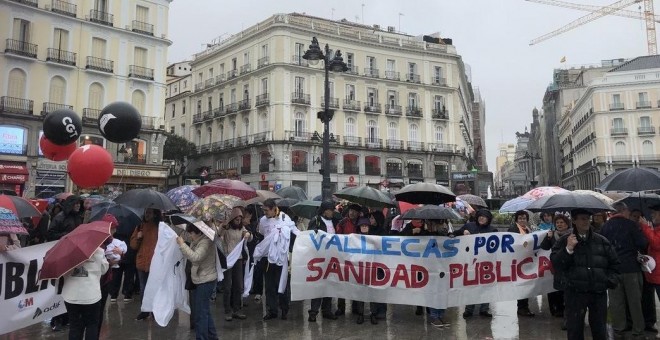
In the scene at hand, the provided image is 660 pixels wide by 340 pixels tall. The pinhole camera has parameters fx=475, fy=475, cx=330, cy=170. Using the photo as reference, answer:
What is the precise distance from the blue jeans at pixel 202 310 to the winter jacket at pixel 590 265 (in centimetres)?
415

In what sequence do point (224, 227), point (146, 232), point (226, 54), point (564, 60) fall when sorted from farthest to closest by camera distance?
point (564, 60) < point (226, 54) < point (146, 232) < point (224, 227)

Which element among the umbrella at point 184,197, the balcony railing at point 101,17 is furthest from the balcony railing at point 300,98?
the umbrella at point 184,197

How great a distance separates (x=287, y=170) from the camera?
139 feet

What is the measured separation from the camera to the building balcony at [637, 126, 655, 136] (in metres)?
56.5

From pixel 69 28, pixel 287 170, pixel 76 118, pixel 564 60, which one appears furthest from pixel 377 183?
pixel 564 60

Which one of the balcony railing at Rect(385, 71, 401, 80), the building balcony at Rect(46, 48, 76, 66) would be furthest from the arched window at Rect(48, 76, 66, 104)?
the balcony railing at Rect(385, 71, 401, 80)

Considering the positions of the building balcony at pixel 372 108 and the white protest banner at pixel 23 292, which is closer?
the white protest banner at pixel 23 292

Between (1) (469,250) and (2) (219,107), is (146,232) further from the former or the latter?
(2) (219,107)

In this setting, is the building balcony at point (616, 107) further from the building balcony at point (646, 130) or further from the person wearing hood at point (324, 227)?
the person wearing hood at point (324, 227)

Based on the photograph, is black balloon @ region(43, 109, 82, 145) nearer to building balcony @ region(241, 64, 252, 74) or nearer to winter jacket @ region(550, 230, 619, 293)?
winter jacket @ region(550, 230, 619, 293)

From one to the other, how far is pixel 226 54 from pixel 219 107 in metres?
5.63

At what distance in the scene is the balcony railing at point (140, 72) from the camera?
3383cm

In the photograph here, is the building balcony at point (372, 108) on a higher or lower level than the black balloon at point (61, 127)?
higher

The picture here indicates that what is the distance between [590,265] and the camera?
5078 mm
